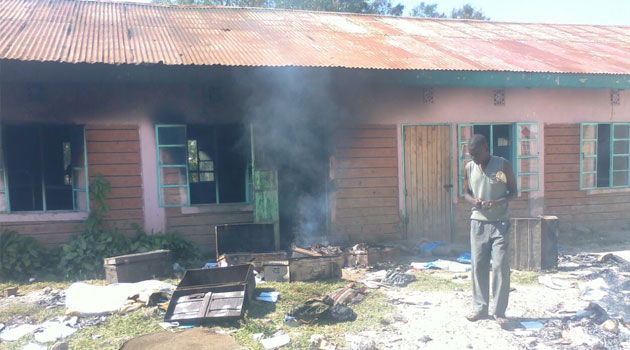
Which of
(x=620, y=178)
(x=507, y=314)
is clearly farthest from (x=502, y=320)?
(x=620, y=178)

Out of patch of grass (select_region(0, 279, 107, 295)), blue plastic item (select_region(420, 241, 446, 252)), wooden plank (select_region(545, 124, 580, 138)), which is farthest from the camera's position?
wooden plank (select_region(545, 124, 580, 138))

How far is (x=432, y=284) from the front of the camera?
6.36m

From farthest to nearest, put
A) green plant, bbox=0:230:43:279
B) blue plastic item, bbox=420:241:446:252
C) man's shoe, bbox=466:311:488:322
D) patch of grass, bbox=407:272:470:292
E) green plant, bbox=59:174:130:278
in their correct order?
blue plastic item, bbox=420:241:446:252 < green plant, bbox=59:174:130:278 < green plant, bbox=0:230:43:279 < patch of grass, bbox=407:272:470:292 < man's shoe, bbox=466:311:488:322

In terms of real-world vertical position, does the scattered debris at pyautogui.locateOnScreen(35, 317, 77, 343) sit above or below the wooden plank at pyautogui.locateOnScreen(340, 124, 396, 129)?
below

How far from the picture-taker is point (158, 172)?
26.0 ft

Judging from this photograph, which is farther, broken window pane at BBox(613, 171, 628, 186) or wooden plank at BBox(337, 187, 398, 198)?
broken window pane at BBox(613, 171, 628, 186)

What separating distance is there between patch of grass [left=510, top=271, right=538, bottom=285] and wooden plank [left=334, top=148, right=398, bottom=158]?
3.14 meters

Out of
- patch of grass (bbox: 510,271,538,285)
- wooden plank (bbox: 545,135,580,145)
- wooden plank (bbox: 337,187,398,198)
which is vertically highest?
wooden plank (bbox: 545,135,580,145)

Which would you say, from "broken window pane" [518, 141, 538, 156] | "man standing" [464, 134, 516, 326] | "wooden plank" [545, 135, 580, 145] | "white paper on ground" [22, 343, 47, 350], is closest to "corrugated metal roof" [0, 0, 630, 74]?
"wooden plank" [545, 135, 580, 145]

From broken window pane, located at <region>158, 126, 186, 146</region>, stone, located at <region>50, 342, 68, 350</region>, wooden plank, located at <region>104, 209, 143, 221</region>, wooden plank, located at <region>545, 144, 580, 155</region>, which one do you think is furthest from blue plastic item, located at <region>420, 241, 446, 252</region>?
stone, located at <region>50, 342, 68, 350</region>

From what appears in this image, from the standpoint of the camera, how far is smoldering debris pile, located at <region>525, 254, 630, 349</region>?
4.29 m

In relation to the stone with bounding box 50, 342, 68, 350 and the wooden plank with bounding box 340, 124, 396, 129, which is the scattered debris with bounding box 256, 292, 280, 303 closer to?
the stone with bounding box 50, 342, 68, 350

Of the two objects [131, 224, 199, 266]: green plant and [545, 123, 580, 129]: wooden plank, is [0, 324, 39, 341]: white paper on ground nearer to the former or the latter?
[131, 224, 199, 266]: green plant

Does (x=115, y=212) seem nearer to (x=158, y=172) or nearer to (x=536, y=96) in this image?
(x=158, y=172)
